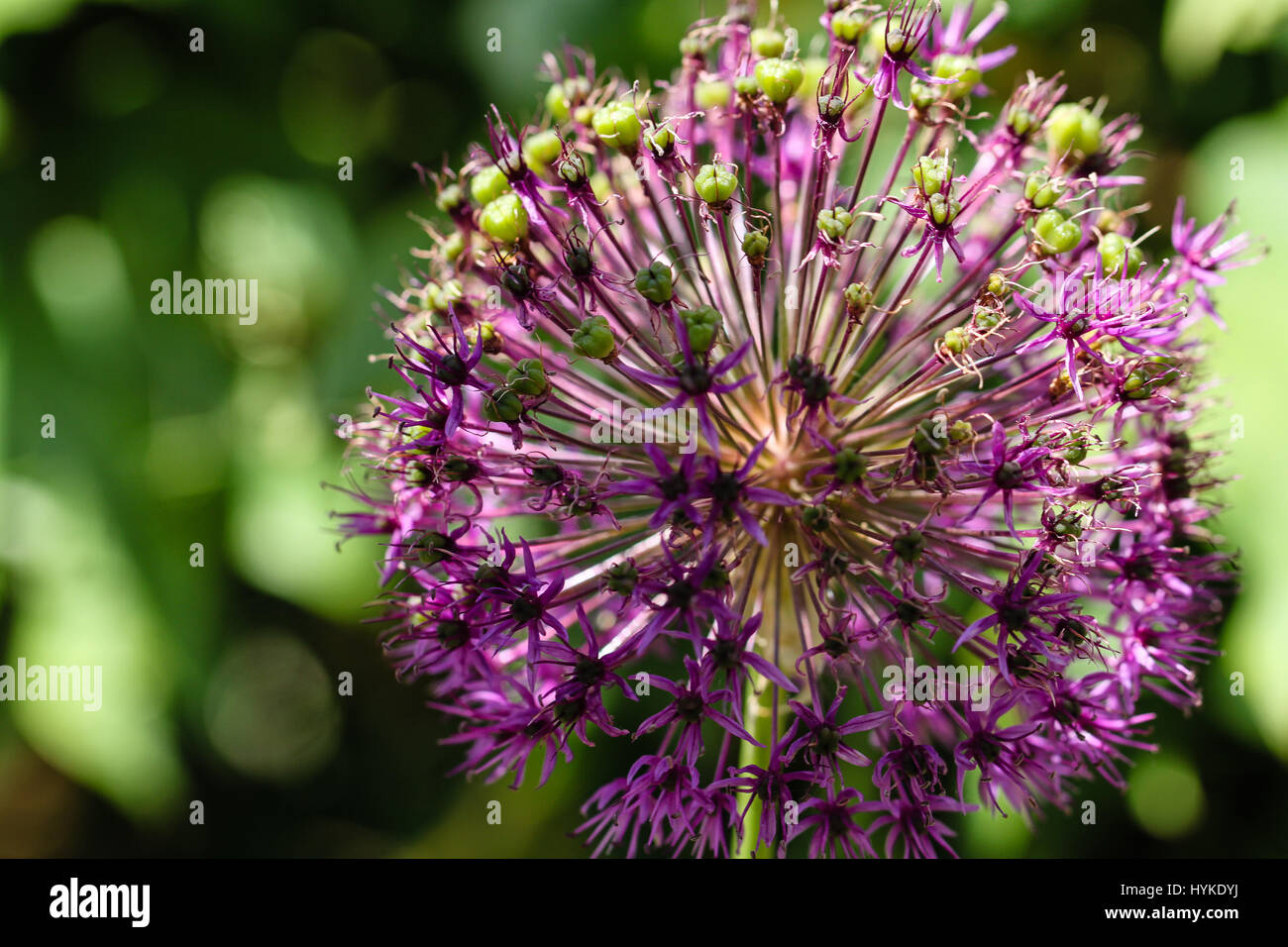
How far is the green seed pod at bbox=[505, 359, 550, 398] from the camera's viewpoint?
235 centimetres

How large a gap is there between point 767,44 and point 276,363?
295cm

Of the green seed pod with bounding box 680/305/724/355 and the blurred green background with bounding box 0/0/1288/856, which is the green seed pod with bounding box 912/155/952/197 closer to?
the green seed pod with bounding box 680/305/724/355

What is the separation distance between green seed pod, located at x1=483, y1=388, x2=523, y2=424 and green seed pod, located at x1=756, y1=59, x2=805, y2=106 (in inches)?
43.5

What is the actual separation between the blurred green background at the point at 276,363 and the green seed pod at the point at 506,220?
1.42 meters

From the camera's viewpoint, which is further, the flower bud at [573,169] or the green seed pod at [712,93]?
the green seed pod at [712,93]

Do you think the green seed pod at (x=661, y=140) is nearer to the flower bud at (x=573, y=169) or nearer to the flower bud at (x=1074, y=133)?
the flower bud at (x=573, y=169)

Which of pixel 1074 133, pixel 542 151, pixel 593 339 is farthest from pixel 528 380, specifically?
pixel 1074 133

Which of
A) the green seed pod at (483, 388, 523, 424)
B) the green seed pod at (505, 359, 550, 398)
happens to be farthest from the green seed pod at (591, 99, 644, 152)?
the green seed pod at (483, 388, 523, 424)

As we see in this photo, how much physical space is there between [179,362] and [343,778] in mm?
2365

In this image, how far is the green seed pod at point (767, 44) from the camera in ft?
8.69

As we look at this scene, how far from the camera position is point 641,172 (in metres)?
2.62

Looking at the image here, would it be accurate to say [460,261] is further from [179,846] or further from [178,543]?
[179,846]

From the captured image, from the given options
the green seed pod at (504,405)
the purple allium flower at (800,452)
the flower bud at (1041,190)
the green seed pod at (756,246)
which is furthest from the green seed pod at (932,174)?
the green seed pod at (504,405)

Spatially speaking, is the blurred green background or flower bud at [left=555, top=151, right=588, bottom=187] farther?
the blurred green background
